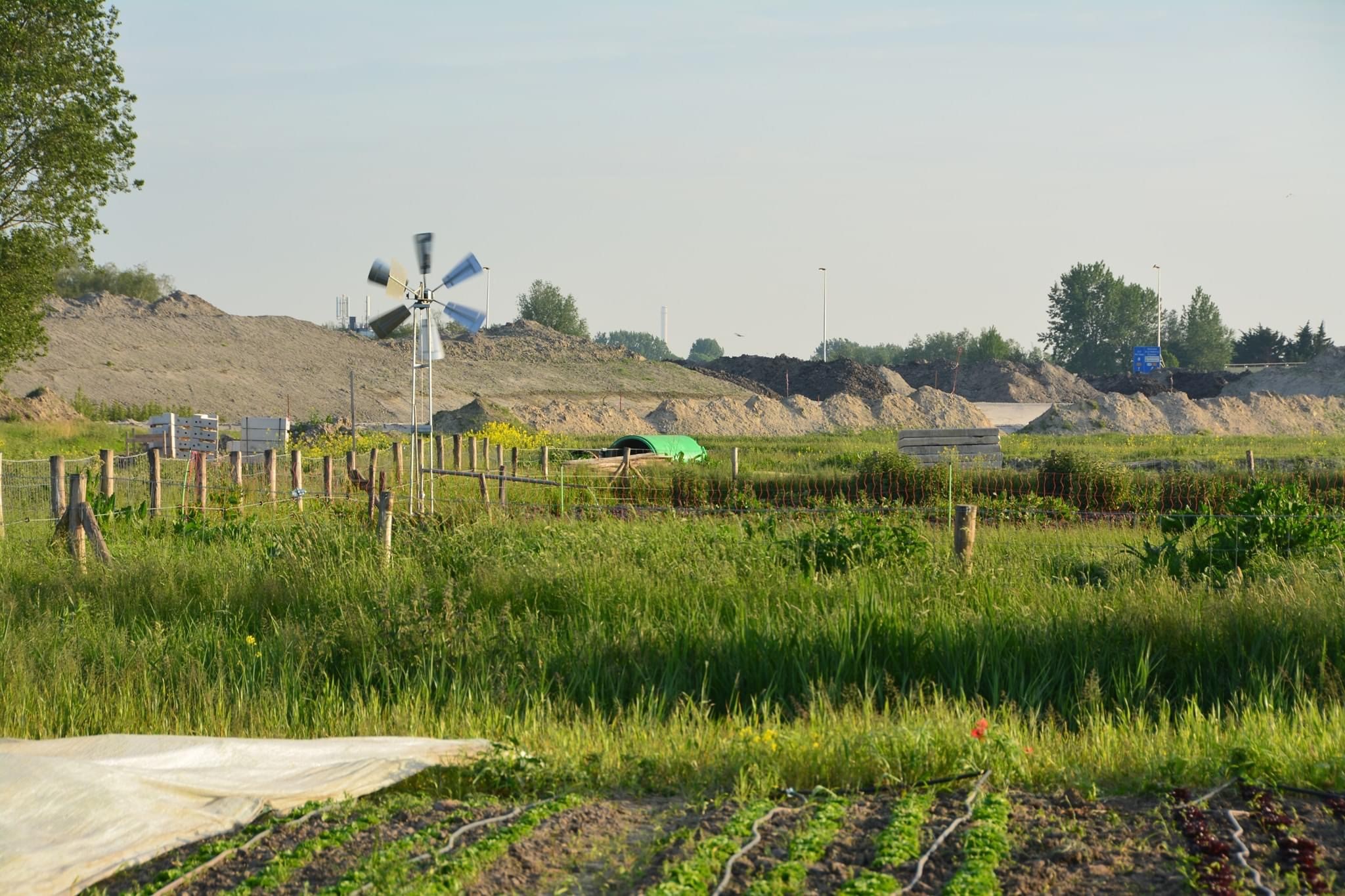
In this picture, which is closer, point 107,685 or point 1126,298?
point 107,685

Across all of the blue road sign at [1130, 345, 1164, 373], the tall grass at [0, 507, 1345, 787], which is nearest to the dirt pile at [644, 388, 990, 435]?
the blue road sign at [1130, 345, 1164, 373]

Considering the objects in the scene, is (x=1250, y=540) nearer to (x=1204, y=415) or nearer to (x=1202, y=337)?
(x=1204, y=415)

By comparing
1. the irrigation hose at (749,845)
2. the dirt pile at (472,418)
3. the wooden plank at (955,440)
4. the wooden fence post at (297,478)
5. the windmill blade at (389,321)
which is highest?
the windmill blade at (389,321)

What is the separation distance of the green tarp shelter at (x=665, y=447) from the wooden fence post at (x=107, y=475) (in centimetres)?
1542

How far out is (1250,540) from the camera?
426 inches

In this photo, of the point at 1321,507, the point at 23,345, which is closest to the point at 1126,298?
the point at 23,345

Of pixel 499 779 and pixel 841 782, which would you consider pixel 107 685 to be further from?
pixel 841 782

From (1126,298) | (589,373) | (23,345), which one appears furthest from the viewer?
(1126,298)

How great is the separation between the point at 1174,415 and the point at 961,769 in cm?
6519

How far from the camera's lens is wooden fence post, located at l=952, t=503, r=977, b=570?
10414 millimetres

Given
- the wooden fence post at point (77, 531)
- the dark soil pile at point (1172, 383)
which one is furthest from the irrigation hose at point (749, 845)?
the dark soil pile at point (1172, 383)

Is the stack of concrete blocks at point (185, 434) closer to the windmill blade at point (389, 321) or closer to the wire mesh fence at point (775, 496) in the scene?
the wire mesh fence at point (775, 496)

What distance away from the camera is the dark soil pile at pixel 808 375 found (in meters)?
79.5

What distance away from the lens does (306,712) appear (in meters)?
7.57
